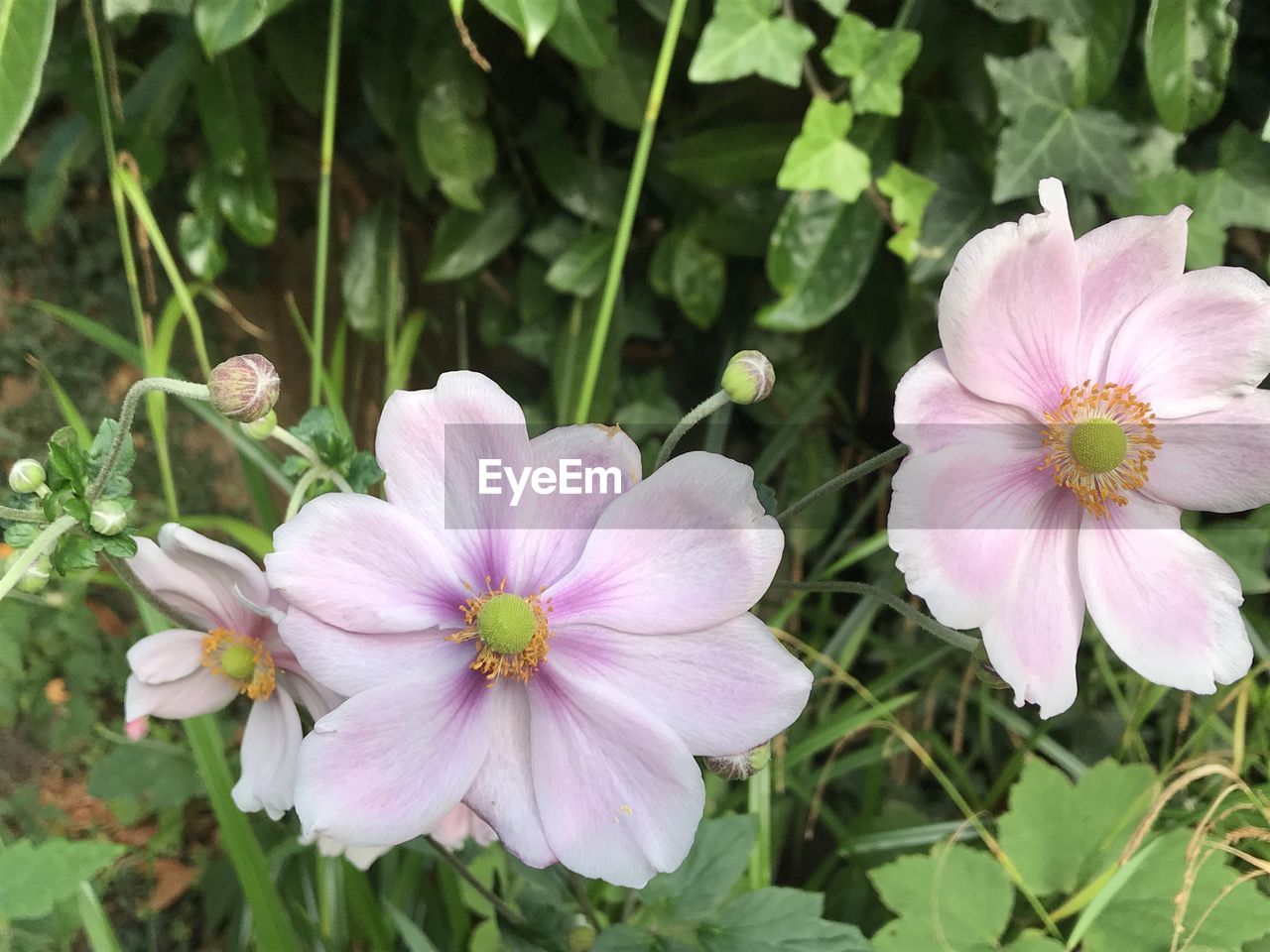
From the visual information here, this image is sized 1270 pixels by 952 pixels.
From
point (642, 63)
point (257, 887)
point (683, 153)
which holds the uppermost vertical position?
point (642, 63)

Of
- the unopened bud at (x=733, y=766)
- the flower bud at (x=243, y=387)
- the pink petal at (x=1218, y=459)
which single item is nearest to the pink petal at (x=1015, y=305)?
the pink petal at (x=1218, y=459)

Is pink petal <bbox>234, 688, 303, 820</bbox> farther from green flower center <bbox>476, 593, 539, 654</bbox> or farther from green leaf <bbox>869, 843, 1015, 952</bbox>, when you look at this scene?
green leaf <bbox>869, 843, 1015, 952</bbox>

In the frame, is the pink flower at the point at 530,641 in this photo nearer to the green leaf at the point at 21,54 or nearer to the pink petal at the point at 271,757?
the pink petal at the point at 271,757

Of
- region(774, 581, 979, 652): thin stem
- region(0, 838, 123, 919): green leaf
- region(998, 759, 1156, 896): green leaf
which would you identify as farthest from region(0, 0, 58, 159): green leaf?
region(998, 759, 1156, 896): green leaf

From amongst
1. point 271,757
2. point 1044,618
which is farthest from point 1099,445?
point 271,757

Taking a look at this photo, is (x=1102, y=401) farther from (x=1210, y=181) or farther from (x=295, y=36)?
(x=295, y=36)

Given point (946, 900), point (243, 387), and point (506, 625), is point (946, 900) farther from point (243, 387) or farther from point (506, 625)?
point (243, 387)

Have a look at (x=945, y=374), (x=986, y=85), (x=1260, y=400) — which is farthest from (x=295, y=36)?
(x=1260, y=400)
